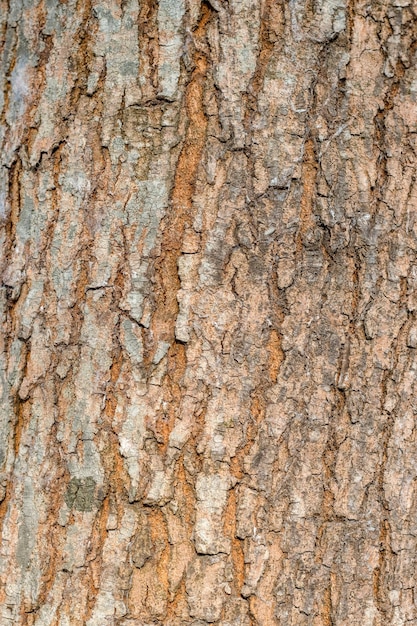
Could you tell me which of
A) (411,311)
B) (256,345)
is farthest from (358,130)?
(256,345)

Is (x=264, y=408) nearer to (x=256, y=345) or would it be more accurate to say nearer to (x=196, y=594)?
(x=256, y=345)

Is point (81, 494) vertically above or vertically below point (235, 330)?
below

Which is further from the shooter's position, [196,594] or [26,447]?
[26,447]

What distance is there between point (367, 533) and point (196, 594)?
1.31 feet

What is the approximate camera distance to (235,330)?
1669mm

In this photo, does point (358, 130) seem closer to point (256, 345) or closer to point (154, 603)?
point (256, 345)

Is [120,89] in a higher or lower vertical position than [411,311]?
higher

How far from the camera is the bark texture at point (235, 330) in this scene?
5.46 feet

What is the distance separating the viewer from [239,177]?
1.67 metres

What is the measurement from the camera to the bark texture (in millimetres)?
1665

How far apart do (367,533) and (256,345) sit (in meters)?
0.49

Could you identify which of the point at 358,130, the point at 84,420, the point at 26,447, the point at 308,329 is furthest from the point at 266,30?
the point at 26,447

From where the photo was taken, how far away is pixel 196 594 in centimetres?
166

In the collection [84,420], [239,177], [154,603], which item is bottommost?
[154,603]
